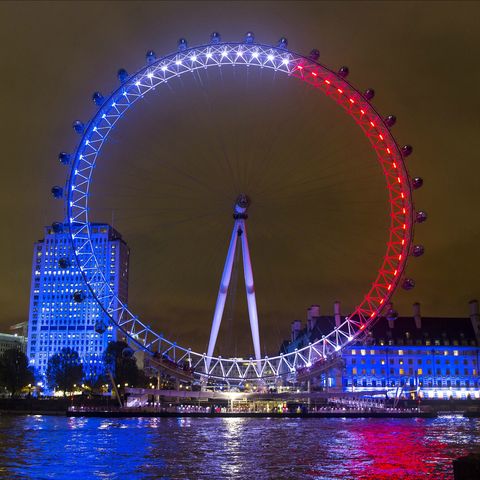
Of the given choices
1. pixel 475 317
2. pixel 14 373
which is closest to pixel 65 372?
pixel 14 373

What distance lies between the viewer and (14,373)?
376ft

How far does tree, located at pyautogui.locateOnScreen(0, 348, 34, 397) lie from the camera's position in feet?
375

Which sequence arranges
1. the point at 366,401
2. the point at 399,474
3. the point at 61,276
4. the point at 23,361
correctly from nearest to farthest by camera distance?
the point at 399,474
the point at 366,401
the point at 23,361
the point at 61,276

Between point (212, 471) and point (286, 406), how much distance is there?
68.2m

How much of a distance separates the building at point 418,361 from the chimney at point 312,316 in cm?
637

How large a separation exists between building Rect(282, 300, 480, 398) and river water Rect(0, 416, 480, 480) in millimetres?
65879

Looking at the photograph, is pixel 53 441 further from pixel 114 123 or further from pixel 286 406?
pixel 286 406

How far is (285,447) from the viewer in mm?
42156

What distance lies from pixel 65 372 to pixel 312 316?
47.3 metres

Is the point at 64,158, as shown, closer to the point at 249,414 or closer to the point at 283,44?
the point at 283,44

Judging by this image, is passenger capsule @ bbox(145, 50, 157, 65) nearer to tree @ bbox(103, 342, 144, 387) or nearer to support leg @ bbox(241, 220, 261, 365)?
support leg @ bbox(241, 220, 261, 365)

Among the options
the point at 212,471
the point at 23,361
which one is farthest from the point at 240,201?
the point at 23,361

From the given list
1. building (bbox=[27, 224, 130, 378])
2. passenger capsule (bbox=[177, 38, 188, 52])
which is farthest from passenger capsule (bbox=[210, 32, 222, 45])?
building (bbox=[27, 224, 130, 378])

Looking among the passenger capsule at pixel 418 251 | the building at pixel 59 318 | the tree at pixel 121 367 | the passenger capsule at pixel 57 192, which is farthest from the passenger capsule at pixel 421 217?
the building at pixel 59 318
